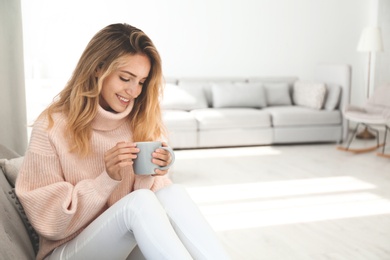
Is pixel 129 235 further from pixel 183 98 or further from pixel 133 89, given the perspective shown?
pixel 183 98

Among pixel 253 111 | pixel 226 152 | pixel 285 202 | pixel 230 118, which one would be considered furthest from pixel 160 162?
pixel 253 111

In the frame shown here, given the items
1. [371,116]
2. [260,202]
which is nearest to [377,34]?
[371,116]

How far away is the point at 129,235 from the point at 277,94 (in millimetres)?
4872

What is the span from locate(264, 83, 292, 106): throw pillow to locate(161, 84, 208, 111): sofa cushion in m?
0.88

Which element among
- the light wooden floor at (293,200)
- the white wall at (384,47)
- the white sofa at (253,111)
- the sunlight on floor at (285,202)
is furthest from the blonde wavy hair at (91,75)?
the white wall at (384,47)

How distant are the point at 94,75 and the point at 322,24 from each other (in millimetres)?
5659

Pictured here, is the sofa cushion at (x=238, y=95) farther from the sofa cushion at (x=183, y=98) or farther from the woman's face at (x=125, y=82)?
the woman's face at (x=125, y=82)

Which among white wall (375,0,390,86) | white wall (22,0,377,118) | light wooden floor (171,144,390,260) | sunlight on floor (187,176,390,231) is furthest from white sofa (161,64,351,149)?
sunlight on floor (187,176,390,231)

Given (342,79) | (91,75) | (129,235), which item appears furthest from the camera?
(342,79)

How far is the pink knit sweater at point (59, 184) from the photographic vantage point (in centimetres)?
127

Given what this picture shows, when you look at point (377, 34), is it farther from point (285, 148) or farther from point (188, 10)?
point (188, 10)

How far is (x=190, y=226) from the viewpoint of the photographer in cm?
128

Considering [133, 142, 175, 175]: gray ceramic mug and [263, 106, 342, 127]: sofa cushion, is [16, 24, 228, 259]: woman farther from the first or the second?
[263, 106, 342, 127]: sofa cushion

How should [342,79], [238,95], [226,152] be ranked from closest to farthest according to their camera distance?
[226,152] < [342,79] < [238,95]
